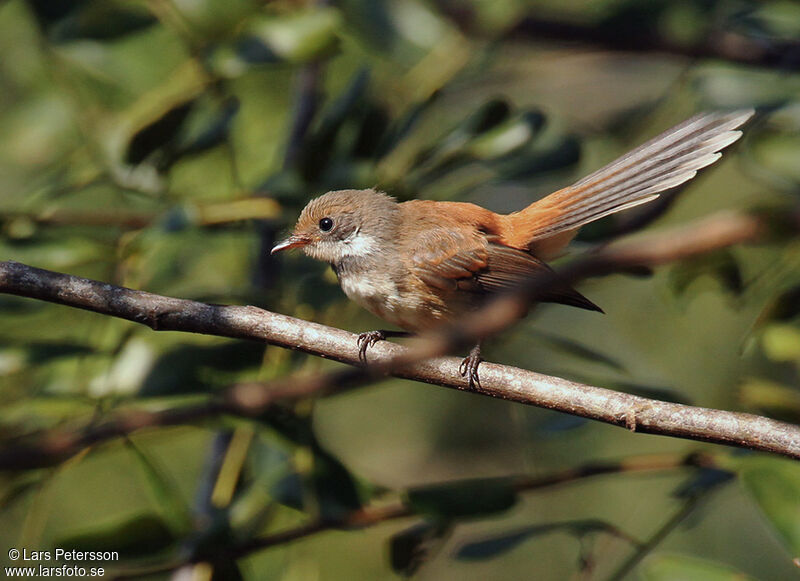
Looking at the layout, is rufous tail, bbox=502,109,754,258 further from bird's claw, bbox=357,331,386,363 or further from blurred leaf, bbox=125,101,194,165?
blurred leaf, bbox=125,101,194,165

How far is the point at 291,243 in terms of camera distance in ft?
11.5

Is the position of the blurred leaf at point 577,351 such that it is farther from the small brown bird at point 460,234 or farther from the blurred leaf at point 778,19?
the blurred leaf at point 778,19

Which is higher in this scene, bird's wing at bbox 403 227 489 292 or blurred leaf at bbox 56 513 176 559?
bird's wing at bbox 403 227 489 292

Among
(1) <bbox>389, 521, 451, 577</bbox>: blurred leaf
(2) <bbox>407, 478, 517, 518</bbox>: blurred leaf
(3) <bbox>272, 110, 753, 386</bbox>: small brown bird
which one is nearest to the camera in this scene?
(2) <bbox>407, 478, 517, 518</bbox>: blurred leaf

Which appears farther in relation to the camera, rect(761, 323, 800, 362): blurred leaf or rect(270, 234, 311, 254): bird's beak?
rect(270, 234, 311, 254): bird's beak

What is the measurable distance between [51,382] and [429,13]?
1973 mm

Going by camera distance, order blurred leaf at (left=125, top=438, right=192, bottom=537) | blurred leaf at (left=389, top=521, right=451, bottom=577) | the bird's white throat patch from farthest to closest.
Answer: the bird's white throat patch → blurred leaf at (left=389, top=521, right=451, bottom=577) → blurred leaf at (left=125, top=438, right=192, bottom=537)

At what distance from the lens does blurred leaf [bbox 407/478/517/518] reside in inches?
101

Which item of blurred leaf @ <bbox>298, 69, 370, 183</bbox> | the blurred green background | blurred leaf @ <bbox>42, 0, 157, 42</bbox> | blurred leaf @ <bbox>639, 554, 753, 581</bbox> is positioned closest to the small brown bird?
Result: the blurred green background

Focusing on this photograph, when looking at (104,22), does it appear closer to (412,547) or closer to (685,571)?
(412,547)

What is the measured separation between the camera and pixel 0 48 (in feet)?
13.5

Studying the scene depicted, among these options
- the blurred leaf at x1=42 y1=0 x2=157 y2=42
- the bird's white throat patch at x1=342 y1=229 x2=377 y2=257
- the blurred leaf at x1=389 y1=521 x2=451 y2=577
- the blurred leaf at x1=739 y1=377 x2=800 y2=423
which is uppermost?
the blurred leaf at x1=42 y1=0 x2=157 y2=42

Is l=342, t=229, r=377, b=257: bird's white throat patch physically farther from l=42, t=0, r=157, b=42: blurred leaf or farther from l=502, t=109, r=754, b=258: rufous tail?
l=42, t=0, r=157, b=42: blurred leaf

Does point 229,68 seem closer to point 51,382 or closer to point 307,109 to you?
point 307,109
